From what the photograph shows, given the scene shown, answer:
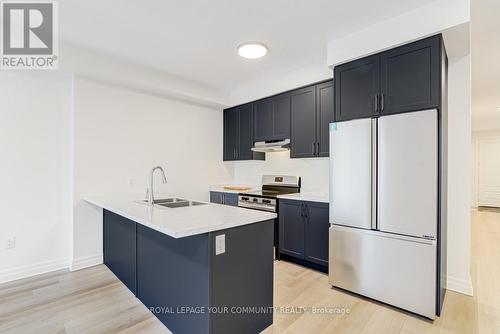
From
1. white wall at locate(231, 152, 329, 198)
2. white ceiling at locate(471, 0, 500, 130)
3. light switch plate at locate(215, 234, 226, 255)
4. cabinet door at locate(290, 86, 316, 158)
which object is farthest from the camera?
white wall at locate(231, 152, 329, 198)

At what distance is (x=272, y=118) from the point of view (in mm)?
3943

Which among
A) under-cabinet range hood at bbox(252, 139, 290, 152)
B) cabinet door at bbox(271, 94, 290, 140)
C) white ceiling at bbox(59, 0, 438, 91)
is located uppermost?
white ceiling at bbox(59, 0, 438, 91)

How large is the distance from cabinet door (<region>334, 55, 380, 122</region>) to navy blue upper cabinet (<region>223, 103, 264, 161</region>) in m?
1.86

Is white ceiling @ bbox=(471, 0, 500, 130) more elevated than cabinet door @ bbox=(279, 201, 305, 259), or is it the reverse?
white ceiling @ bbox=(471, 0, 500, 130)

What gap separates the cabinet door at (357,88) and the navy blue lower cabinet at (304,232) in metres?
1.08

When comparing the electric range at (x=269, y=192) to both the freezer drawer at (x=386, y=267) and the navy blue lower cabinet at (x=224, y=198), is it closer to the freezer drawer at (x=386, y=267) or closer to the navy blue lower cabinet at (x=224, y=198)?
the navy blue lower cabinet at (x=224, y=198)

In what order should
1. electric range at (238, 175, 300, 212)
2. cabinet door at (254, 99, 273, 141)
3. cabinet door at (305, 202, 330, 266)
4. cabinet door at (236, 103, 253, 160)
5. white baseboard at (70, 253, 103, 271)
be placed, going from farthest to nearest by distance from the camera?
cabinet door at (236, 103, 253, 160), cabinet door at (254, 99, 273, 141), electric range at (238, 175, 300, 212), white baseboard at (70, 253, 103, 271), cabinet door at (305, 202, 330, 266)

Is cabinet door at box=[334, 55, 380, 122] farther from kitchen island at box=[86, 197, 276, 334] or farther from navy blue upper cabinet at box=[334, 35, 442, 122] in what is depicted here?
kitchen island at box=[86, 197, 276, 334]

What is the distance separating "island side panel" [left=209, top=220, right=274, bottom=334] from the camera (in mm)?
1642

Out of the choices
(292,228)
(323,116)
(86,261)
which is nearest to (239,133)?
(323,116)

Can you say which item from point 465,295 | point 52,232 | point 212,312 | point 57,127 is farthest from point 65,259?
point 465,295

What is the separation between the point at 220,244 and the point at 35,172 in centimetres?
275

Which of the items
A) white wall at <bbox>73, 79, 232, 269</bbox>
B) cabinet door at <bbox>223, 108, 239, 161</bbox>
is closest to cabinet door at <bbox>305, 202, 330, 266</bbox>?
cabinet door at <bbox>223, 108, 239, 161</bbox>

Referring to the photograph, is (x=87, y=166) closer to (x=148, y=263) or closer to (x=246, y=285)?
(x=148, y=263)
